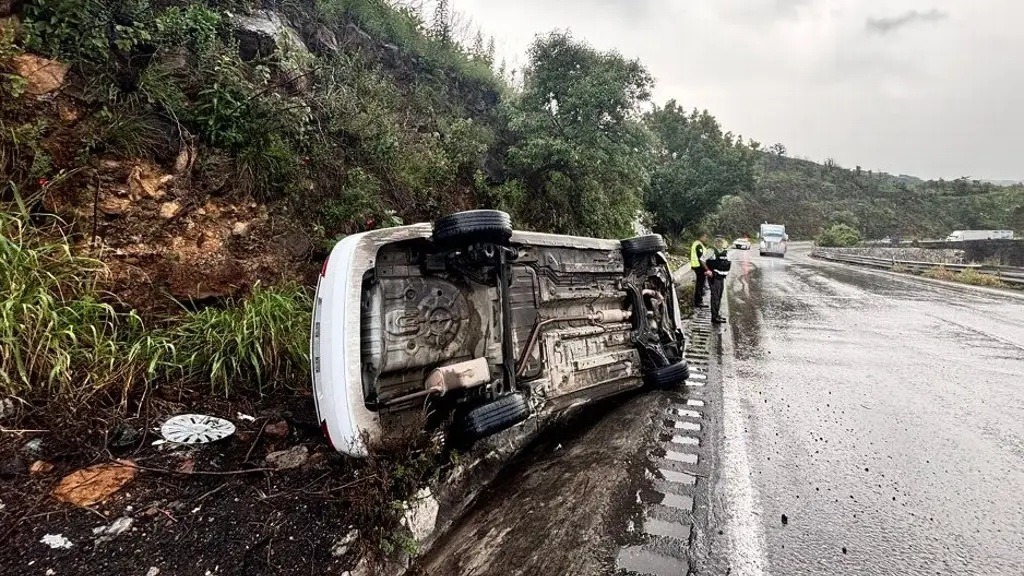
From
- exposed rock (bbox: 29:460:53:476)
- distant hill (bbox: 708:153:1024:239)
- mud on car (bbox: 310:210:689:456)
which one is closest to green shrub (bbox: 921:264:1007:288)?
mud on car (bbox: 310:210:689:456)

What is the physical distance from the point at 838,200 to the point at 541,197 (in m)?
68.4

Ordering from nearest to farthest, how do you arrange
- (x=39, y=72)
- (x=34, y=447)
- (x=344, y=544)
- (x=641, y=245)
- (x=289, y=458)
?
(x=344, y=544) < (x=34, y=447) < (x=289, y=458) < (x=39, y=72) < (x=641, y=245)

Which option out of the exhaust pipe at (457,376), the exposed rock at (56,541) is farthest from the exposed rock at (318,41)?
the exposed rock at (56,541)

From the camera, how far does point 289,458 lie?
2393mm

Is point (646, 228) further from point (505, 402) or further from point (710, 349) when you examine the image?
point (505, 402)

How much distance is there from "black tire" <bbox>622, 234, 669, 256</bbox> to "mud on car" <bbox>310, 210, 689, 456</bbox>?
557mm

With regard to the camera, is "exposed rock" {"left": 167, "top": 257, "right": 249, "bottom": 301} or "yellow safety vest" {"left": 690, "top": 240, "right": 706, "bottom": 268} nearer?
"exposed rock" {"left": 167, "top": 257, "right": 249, "bottom": 301}

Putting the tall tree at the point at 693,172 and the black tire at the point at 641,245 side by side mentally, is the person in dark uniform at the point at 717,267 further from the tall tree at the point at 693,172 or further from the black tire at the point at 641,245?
the tall tree at the point at 693,172

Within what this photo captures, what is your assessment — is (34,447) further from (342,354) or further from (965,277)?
(965,277)

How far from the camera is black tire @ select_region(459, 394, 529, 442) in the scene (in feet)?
7.85

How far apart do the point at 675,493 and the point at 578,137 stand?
27.1 feet

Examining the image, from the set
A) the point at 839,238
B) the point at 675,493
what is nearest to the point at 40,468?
the point at 675,493

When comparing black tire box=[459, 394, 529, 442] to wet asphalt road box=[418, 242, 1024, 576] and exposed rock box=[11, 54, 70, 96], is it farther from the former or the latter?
exposed rock box=[11, 54, 70, 96]

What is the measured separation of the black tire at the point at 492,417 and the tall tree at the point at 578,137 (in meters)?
6.75
